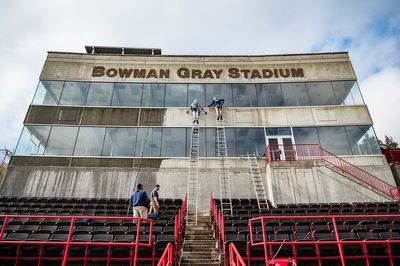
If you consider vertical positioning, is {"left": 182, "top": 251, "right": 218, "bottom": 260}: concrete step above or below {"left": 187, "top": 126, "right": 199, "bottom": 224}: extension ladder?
below

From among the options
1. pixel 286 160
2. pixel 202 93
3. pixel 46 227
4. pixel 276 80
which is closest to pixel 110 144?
pixel 202 93

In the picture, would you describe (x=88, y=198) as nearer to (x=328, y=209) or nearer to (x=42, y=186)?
(x=42, y=186)

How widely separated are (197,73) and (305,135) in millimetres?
8194

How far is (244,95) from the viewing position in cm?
1714

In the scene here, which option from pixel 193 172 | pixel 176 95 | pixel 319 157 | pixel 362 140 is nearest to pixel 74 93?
pixel 176 95

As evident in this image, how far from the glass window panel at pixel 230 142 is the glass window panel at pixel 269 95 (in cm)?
291

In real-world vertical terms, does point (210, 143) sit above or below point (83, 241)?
above

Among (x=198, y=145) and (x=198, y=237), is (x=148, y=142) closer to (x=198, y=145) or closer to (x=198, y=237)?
(x=198, y=145)

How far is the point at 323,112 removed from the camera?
52.6ft

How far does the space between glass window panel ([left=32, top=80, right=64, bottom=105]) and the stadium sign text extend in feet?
8.01

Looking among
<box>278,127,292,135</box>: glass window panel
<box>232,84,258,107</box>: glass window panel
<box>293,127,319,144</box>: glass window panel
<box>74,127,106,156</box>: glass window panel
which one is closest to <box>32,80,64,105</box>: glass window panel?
<box>74,127,106,156</box>: glass window panel

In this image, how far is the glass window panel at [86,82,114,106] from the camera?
16.6 m

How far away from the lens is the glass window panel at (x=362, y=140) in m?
14.8

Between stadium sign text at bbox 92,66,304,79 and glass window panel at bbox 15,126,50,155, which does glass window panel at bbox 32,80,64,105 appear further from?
stadium sign text at bbox 92,66,304,79
